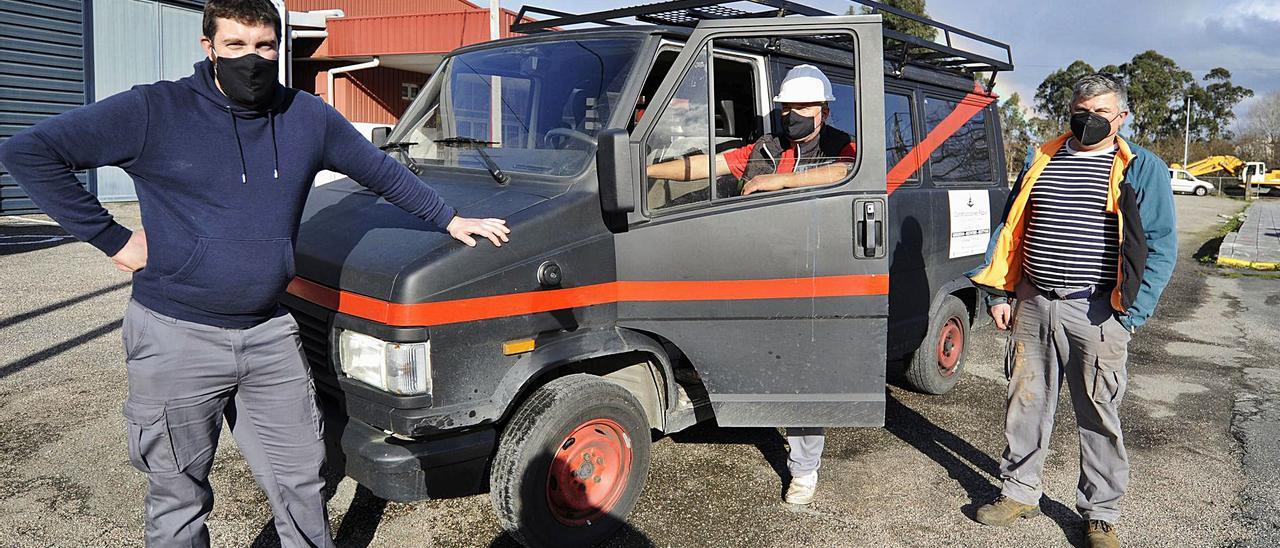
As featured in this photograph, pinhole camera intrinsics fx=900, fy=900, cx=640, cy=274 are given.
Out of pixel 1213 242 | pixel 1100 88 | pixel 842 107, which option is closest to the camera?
pixel 1100 88

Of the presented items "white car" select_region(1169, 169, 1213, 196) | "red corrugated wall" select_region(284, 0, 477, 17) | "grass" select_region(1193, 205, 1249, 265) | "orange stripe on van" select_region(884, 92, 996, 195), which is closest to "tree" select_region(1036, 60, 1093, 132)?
"white car" select_region(1169, 169, 1213, 196)

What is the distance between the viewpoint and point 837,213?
3.83 meters

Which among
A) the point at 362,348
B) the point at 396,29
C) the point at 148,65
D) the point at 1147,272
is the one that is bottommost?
the point at 362,348

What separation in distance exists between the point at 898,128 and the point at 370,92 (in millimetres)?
18712

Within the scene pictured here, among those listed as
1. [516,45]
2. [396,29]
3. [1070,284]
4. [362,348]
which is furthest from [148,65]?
[1070,284]

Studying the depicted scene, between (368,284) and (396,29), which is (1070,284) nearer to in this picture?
(368,284)

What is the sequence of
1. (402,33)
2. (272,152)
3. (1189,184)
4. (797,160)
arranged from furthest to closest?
(1189,184), (402,33), (797,160), (272,152)

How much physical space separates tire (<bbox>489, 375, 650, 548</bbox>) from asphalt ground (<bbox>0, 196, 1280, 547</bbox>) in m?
0.27

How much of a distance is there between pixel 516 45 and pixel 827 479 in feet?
9.08

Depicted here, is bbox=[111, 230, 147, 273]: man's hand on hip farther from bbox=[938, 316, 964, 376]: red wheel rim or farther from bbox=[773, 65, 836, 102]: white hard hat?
bbox=[938, 316, 964, 376]: red wheel rim

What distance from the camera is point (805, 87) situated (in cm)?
414

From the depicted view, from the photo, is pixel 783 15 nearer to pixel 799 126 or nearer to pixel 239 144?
pixel 799 126

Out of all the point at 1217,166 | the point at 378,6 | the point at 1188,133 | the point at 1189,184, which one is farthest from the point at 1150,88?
the point at 378,6

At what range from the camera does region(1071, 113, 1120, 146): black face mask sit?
375 cm
